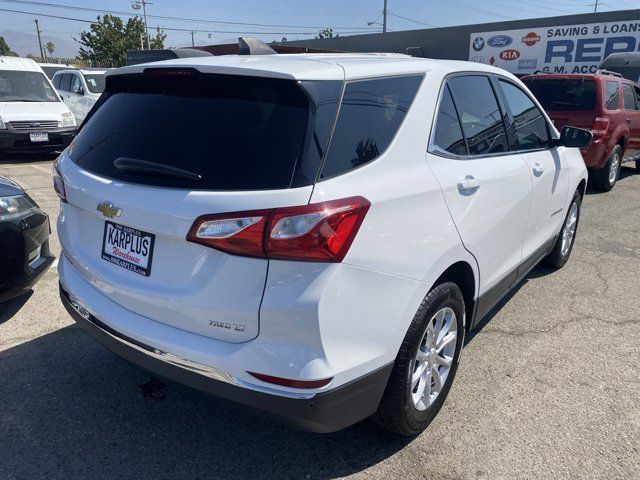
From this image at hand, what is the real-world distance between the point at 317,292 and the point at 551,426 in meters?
1.74

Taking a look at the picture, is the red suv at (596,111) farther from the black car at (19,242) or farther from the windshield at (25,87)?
the windshield at (25,87)

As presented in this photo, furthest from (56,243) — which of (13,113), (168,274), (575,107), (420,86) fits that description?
(575,107)

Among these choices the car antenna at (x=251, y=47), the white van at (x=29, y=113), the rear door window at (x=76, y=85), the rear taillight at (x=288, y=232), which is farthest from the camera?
the rear door window at (x=76, y=85)

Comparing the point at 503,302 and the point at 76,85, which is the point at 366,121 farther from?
the point at 76,85

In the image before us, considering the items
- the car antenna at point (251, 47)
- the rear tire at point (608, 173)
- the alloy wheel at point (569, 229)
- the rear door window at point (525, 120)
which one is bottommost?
the rear tire at point (608, 173)

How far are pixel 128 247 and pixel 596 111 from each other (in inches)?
318

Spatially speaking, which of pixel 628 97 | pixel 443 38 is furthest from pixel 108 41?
pixel 628 97

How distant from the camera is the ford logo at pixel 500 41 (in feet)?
79.6

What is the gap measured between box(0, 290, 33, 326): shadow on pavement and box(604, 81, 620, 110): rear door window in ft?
27.8

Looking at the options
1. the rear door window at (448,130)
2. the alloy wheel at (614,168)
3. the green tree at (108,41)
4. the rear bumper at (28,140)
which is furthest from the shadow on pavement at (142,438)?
the green tree at (108,41)

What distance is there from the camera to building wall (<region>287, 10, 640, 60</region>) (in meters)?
21.5

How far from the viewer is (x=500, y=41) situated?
2466cm

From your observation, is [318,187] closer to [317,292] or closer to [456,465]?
[317,292]

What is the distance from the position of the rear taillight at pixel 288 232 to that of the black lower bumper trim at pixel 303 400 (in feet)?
1.76
